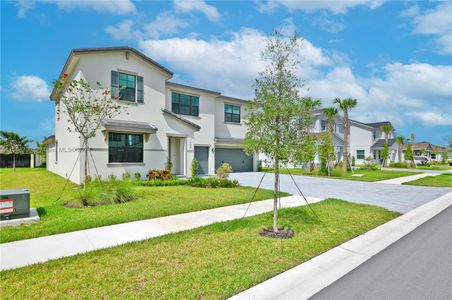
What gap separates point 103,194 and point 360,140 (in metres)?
44.2

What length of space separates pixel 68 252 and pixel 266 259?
369 centimetres

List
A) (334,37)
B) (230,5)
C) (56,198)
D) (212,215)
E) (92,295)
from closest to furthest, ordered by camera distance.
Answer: (92,295) → (212,215) → (56,198) → (230,5) → (334,37)

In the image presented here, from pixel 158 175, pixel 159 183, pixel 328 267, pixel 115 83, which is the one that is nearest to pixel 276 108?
pixel 328 267

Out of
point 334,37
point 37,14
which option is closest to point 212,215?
point 334,37

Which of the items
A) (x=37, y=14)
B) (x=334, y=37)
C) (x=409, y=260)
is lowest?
(x=409, y=260)

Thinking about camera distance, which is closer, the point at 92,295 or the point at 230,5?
the point at 92,295

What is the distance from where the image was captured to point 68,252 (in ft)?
15.5

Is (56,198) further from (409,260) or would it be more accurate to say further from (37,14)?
(409,260)

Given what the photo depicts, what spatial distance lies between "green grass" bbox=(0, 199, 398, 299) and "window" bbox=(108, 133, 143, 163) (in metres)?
10.8

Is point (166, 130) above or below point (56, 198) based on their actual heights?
above

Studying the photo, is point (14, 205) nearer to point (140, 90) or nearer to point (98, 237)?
point (98, 237)

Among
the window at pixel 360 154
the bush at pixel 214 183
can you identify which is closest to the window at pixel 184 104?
the bush at pixel 214 183

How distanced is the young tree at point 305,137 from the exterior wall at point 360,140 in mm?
41667

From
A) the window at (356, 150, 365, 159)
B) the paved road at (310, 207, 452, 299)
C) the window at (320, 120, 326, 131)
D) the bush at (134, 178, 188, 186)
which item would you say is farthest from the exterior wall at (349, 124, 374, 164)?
the paved road at (310, 207, 452, 299)
